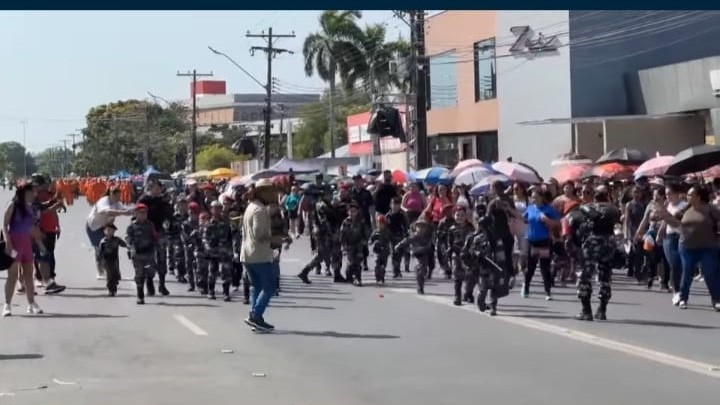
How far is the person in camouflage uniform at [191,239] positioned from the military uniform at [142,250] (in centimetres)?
114

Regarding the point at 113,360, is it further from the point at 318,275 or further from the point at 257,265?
the point at 318,275

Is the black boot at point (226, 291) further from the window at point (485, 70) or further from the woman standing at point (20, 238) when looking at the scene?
the window at point (485, 70)

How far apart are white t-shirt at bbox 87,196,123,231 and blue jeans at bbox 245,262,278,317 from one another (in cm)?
607

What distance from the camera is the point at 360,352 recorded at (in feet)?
41.7

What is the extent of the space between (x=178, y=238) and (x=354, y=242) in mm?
2888

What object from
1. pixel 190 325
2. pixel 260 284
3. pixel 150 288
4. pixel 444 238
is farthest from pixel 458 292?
pixel 150 288

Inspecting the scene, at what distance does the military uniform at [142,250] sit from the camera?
17.7 meters

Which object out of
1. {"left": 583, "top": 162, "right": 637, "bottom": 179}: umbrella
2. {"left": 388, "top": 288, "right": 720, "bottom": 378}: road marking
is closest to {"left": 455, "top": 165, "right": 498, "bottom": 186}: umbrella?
{"left": 583, "top": 162, "right": 637, "bottom": 179}: umbrella

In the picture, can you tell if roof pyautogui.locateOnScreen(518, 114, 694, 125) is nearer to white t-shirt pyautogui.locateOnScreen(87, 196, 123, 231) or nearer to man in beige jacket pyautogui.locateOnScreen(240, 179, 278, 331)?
white t-shirt pyautogui.locateOnScreen(87, 196, 123, 231)

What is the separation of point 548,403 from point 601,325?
5.11m

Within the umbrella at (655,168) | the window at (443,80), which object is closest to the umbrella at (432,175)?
the umbrella at (655,168)

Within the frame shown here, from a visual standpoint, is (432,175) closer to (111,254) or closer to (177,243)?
(177,243)

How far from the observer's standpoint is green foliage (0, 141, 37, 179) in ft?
573

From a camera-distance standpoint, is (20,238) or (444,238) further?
(444,238)
